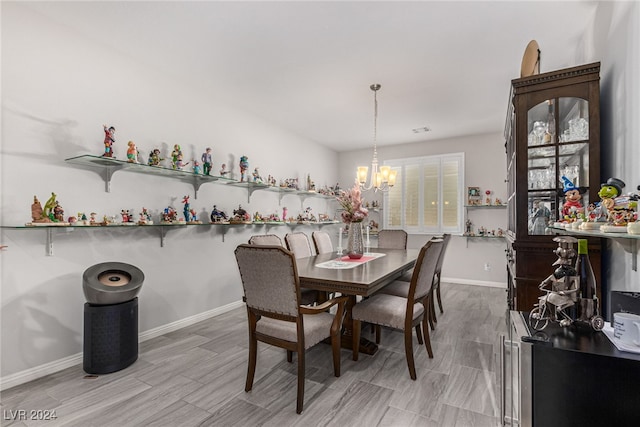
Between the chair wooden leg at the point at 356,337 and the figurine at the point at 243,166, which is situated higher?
the figurine at the point at 243,166

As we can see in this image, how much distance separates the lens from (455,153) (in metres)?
5.43

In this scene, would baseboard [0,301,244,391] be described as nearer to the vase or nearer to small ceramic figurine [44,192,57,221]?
small ceramic figurine [44,192,57,221]

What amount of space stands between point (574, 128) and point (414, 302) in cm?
161

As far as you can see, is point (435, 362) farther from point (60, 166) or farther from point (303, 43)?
point (60, 166)

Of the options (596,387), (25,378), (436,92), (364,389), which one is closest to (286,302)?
(364,389)

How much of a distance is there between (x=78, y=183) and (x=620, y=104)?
12.6 feet

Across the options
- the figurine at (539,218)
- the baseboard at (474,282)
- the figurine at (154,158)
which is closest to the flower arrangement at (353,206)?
the figurine at (539,218)

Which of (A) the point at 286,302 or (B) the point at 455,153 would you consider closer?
(A) the point at 286,302

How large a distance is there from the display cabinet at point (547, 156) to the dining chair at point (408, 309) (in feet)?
2.04

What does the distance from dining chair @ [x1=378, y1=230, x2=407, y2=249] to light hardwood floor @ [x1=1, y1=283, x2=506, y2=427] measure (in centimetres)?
148

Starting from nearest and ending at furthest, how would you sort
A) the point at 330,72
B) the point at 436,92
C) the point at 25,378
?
1. the point at 25,378
2. the point at 330,72
3. the point at 436,92

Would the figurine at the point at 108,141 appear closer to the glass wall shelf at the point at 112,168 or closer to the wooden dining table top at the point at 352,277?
the glass wall shelf at the point at 112,168

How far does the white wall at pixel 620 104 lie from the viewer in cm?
149

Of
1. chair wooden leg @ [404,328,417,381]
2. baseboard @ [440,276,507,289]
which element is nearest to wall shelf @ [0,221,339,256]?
chair wooden leg @ [404,328,417,381]
